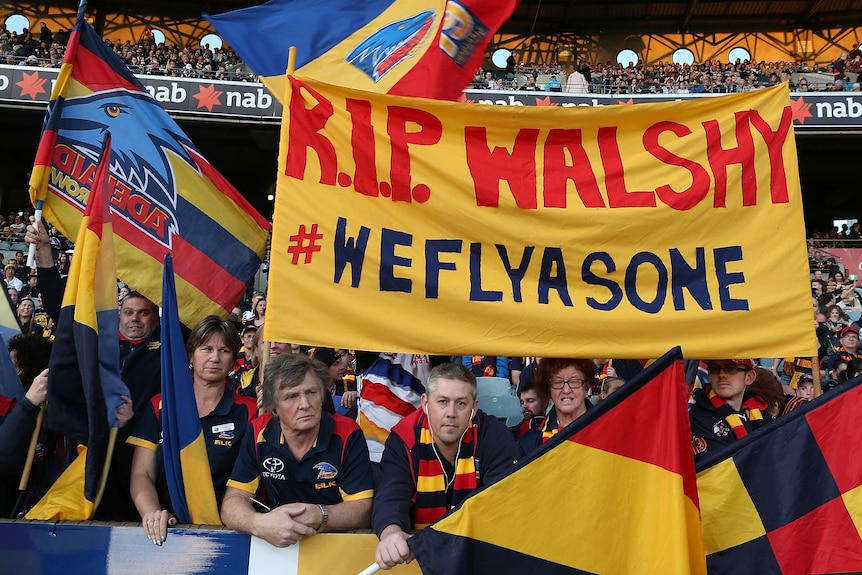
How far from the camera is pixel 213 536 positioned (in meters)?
2.63

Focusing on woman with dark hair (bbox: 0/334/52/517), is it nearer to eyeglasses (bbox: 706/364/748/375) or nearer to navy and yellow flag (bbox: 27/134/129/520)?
navy and yellow flag (bbox: 27/134/129/520)

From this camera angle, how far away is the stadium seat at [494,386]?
20.5ft

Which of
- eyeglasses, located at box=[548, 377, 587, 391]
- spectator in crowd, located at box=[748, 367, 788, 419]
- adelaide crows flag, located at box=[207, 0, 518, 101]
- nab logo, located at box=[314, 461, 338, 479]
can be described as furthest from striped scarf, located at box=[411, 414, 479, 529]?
adelaide crows flag, located at box=[207, 0, 518, 101]

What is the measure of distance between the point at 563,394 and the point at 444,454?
840 mm

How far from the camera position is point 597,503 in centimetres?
237

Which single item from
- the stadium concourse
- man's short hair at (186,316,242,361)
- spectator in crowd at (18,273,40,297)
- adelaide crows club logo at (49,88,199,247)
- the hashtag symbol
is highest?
the stadium concourse

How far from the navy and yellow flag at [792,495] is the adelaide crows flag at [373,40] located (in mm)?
3410

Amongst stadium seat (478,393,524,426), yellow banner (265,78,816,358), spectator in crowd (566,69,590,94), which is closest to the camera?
yellow banner (265,78,816,358)

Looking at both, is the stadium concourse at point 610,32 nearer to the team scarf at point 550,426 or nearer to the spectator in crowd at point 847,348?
the spectator in crowd at point 847,348

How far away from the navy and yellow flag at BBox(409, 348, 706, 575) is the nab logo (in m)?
0.62

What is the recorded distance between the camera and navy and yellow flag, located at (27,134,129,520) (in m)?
2.88

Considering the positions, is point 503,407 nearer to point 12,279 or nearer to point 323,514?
point 323,514

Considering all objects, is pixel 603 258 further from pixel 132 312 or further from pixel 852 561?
pixel 132 312

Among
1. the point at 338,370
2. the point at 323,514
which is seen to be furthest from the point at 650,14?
the point at 323,514
